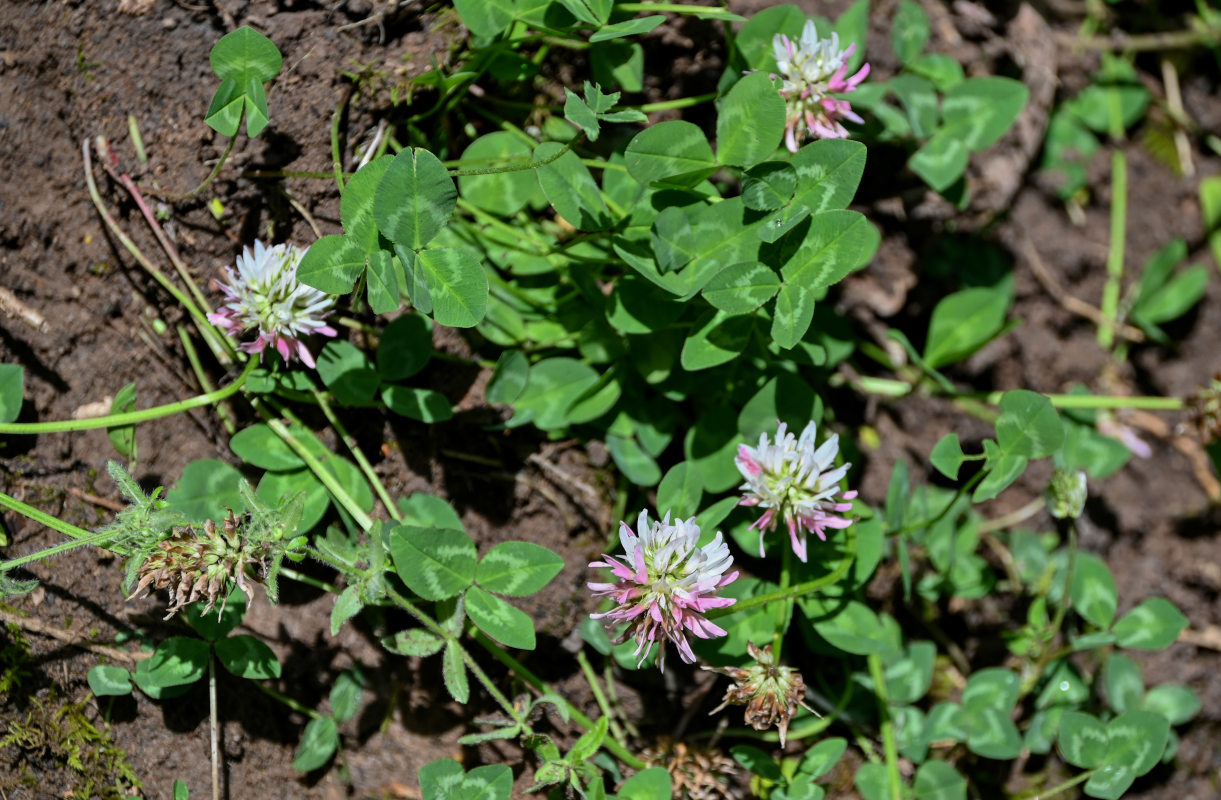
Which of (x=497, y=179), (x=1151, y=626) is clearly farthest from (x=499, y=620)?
(x=1151, y=626)

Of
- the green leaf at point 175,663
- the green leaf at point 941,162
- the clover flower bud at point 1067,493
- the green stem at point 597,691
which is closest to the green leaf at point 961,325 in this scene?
the green leaf at point 941,162

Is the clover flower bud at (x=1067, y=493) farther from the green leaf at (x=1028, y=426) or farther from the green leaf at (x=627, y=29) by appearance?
the green leaf at (x=627, y=29)

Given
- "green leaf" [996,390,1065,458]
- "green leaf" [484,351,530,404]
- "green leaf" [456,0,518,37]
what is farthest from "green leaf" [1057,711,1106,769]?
"green leaf" [456,0,518,37]

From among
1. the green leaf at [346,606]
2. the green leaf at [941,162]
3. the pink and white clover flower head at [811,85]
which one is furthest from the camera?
the green leaf at [941,162]

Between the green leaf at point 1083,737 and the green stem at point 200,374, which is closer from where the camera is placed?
the green stem at point 200,374

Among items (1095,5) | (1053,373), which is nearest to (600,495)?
(1053,373)
